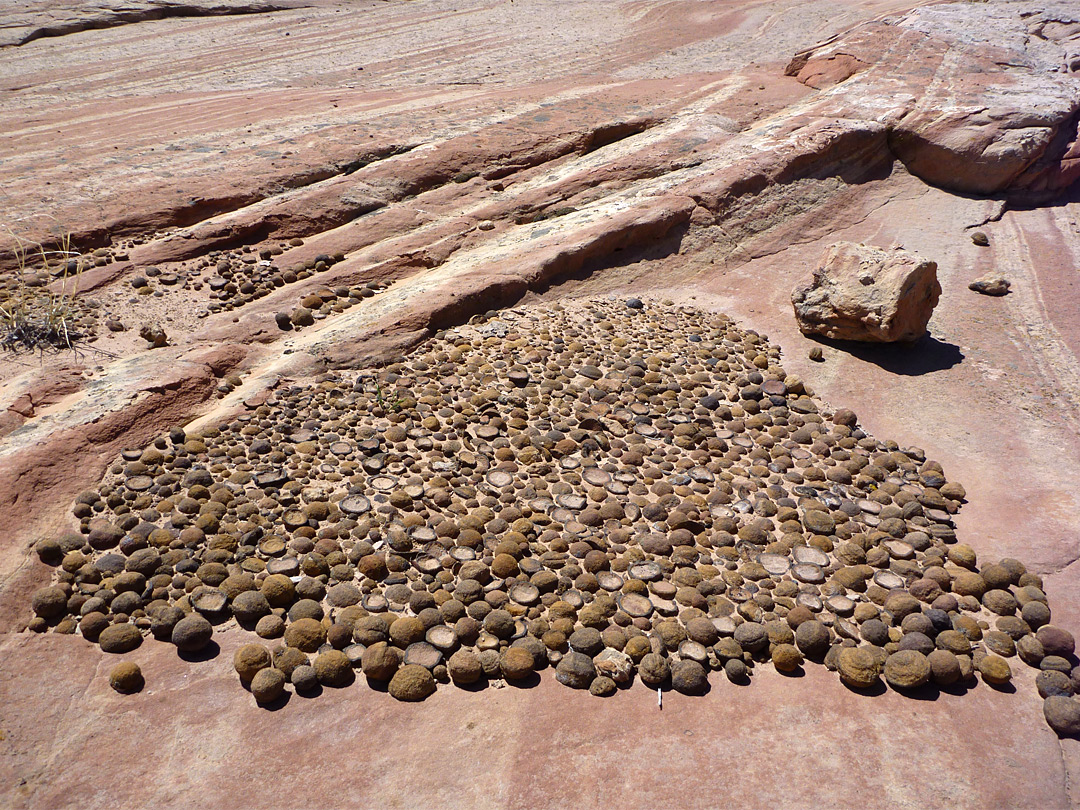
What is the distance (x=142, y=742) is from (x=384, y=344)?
248 cm

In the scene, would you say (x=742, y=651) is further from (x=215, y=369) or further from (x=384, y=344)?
(x=215, y=369)

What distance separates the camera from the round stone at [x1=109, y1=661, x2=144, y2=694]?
239cm

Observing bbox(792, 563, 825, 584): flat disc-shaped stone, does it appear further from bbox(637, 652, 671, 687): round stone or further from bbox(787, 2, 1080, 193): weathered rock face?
bbox(787, 2, 1080, 193): weathered rock face

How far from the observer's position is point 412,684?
2428mm

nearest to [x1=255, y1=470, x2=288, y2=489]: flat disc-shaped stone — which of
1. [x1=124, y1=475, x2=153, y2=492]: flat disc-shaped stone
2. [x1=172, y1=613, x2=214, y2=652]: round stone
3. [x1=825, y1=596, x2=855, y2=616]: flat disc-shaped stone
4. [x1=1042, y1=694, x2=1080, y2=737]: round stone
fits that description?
[x1=124, y1=475, x2=153, y2=492]: flat disc-shaped stone

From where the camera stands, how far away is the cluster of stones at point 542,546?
2.59 m

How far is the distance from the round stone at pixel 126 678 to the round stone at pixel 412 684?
2.62 ft

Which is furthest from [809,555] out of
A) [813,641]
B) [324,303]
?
[324,303]

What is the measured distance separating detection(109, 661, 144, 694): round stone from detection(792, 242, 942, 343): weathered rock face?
161 inches

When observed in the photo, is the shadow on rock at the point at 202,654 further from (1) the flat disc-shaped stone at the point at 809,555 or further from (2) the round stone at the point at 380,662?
(1) the flat disc-shaped stone at the point at 809,555

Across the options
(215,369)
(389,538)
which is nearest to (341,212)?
(215,369)

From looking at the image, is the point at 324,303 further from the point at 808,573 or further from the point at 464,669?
the point at 808,573

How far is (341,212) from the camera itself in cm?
566

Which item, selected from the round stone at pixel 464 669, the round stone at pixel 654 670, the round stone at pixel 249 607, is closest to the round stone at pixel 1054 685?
the round stone at pixel 654 670
